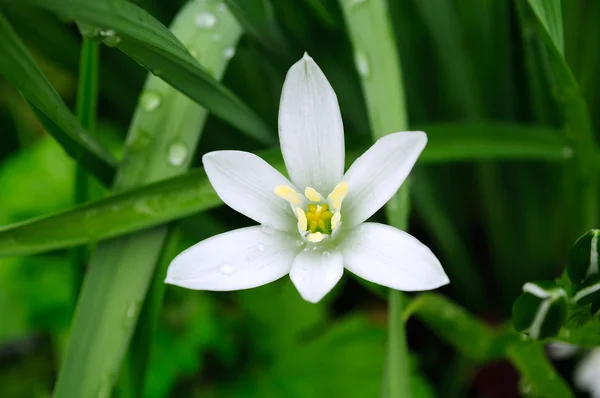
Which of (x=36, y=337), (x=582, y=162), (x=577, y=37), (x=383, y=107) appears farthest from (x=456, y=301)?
(x=36, y=337)

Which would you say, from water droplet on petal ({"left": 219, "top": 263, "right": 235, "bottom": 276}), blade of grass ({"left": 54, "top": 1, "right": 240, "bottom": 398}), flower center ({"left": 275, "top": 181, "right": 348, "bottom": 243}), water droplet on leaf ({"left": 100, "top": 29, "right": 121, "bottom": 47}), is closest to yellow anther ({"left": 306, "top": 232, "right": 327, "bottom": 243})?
flower center ({"left": 275, "top": 181, "right": 348, "bottom": 243})

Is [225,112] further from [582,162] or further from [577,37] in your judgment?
[577,37]

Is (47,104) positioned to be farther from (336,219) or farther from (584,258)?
(584,258)

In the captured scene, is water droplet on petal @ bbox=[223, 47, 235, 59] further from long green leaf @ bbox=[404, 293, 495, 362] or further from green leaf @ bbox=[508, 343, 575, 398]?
green leaf @ bbox=[508, 343, 575, 398]

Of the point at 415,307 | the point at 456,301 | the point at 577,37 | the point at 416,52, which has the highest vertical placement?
the point at 416,52

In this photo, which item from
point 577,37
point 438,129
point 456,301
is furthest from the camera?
point 456,301

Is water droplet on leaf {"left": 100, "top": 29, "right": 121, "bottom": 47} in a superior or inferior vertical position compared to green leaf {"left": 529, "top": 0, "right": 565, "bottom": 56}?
superior
